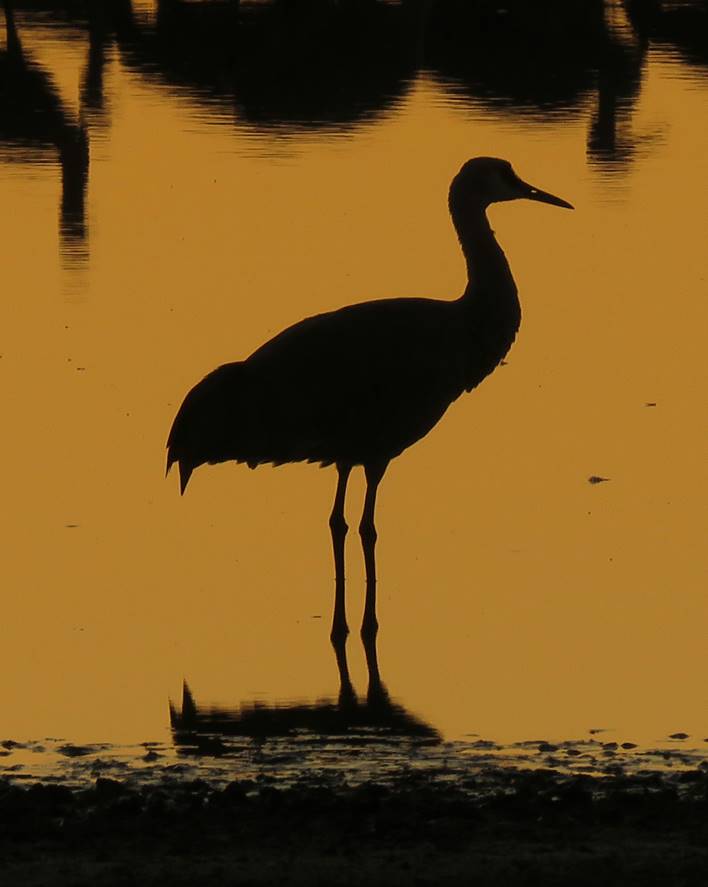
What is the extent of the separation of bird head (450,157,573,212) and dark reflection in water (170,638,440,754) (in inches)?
106

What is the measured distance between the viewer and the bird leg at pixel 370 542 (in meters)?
9.35

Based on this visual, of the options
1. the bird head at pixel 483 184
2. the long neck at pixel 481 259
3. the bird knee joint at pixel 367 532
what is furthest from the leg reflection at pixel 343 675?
the bird head at pixel 483 184

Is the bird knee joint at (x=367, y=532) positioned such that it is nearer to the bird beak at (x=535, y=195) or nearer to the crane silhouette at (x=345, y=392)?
the crane silhouette at (x=345, y=392)

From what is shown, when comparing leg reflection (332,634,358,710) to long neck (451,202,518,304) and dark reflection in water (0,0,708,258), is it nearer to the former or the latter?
long neck (451,202,518,304)

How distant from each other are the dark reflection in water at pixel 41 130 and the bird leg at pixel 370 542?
562 cm

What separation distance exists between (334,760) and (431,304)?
9.25ft

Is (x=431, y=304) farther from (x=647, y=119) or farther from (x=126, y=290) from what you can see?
(x=647, y=119)

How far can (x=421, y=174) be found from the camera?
1809cm

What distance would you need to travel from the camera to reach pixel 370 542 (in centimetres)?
980

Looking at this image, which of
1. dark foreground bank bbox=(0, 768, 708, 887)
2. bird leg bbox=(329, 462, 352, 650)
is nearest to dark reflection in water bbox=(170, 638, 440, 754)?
bird leg bbox=(329, 462, 352, 650)

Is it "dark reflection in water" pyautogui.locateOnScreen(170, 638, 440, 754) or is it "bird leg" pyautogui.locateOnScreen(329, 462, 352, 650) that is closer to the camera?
"dark reflection in water" pyautogui.locateOnScreen(170, 638, 440, 754)

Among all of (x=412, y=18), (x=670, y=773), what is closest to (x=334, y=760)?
(x=670, y=773)

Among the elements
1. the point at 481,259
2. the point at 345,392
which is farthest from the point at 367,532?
the point at 481,259

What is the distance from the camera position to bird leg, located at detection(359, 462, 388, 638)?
9352 mm
